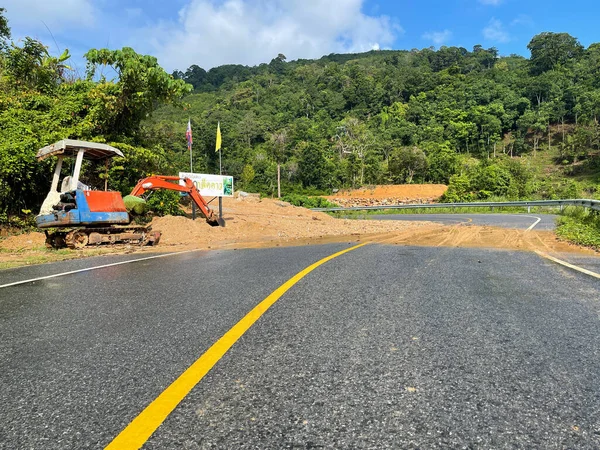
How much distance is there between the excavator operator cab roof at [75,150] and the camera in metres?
10.8

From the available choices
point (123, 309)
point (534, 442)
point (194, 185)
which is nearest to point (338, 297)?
point (123, 309)

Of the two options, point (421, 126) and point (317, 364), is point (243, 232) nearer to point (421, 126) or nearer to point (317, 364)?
point (317, 364)

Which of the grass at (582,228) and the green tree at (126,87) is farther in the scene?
the green tree at (126,87)

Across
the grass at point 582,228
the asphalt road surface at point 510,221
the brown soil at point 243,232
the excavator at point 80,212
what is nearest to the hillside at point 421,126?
Answer: the brown soil at point 243,232

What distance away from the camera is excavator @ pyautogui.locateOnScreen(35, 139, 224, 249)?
10.4m

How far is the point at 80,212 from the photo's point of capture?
34.0 ft

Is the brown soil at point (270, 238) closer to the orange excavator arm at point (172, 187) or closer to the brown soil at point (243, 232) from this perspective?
the brown soil at point (243, 232)

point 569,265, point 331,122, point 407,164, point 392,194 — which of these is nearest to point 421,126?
point 331,122

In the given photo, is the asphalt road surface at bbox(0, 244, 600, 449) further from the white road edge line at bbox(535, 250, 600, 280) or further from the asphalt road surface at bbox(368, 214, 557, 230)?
the asphalt road surface at bbox(368, 214, 557, 230)

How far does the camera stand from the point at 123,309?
4.41m

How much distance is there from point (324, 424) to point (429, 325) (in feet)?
6.23

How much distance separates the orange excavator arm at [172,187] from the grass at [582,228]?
37.5 ft

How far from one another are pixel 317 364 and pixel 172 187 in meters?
12.0

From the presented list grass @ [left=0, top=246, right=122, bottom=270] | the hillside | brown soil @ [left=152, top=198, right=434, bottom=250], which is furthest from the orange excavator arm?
the hillside
